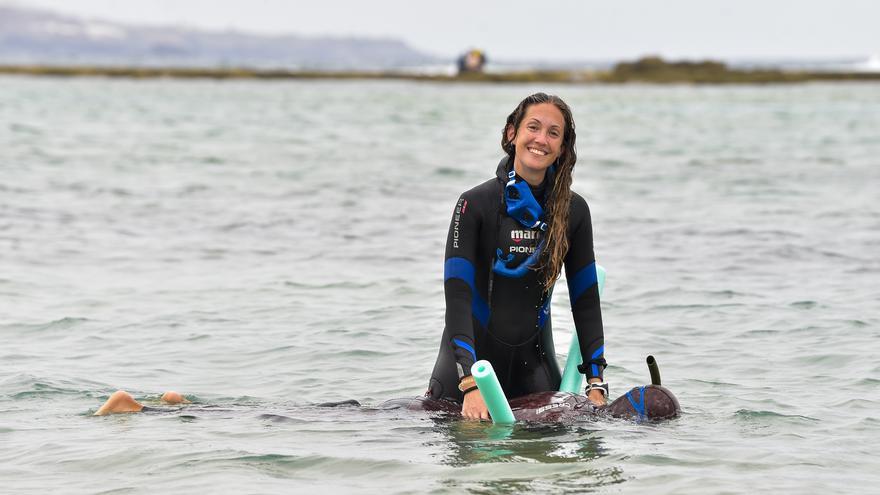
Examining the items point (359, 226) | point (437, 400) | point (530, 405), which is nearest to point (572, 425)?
point (530, 405)

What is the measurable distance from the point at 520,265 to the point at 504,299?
28cm

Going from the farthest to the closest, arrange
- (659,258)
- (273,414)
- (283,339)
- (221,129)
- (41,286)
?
(221,129), (659,258), (41,286), (283,339), (273,414)

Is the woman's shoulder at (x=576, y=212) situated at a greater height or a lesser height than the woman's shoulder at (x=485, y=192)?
lesser

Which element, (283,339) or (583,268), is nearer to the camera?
(583,268)

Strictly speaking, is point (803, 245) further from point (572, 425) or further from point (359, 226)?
point (572, 425)

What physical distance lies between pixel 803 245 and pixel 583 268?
10446mm

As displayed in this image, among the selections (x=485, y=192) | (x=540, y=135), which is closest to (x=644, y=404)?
(x=485, y=192)

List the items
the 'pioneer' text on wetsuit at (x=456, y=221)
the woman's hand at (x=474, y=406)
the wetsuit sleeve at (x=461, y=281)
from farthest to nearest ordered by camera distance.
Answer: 1. the 'pioneer' text on wetsuit at (x=456, y=221)
2. the wetsuit sleeve at (x=461, y=281)
3. the woman's hand at (x=474, y=406)

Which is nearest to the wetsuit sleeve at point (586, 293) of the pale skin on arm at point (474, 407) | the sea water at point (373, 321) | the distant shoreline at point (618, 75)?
the sea water at point (373, 321)

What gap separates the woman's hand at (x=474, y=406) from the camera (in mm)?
7281

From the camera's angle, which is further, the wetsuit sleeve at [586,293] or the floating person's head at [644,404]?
the floating person's head at [644,404]

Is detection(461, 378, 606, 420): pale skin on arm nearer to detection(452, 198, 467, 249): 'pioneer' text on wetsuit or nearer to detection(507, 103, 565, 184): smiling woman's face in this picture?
detection(452, 198, 467, 249): 'pioneer' text on wetsuit

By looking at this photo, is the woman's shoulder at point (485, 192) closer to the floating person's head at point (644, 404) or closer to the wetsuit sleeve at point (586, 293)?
the wetsuit sleeve at point (586, 293)

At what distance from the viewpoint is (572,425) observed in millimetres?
7840
